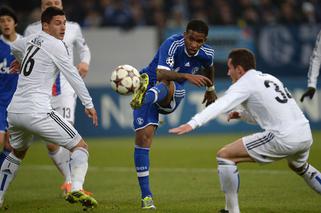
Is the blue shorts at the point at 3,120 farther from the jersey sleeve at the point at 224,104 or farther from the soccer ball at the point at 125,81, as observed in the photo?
the jersey sleeve at the point at 224,104

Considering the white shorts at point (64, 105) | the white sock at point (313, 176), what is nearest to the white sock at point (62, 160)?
the white shorts at point (64, 105)

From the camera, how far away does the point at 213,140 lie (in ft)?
64.1

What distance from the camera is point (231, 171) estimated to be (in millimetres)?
Result: 7852

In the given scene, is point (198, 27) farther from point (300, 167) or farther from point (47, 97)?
point (300, 167)

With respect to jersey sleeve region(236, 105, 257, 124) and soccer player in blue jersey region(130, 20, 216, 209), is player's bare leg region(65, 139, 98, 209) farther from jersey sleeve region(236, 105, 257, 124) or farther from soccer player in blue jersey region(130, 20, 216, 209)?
jersey sleeve region(236, 105, 257, 124)

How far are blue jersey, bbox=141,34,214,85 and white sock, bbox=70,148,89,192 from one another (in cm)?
160

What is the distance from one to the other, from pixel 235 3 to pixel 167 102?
1353 cm

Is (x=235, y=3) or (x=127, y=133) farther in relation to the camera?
(x=235, y=3)

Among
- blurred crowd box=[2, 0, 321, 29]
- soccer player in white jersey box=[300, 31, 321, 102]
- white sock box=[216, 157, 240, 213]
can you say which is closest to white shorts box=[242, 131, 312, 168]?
white sock box=[216, 157, 240, 213]

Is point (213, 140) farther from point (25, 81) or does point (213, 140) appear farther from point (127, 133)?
point (25, 81)

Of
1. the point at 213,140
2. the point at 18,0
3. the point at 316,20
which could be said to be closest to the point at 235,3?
the point at 316,20

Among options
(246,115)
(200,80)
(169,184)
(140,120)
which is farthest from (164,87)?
(169,184)

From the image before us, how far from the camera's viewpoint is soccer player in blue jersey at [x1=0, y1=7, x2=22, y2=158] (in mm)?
11195

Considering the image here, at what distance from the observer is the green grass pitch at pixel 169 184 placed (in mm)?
9328
